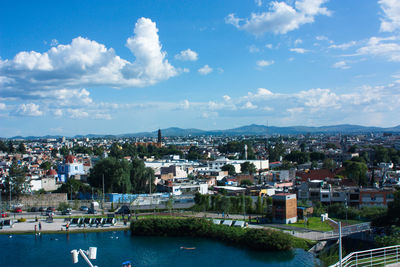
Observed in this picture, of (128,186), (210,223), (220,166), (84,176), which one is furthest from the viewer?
(220,166)

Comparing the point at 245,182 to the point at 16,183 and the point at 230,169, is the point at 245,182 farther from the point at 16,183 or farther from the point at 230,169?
the point at 16,183

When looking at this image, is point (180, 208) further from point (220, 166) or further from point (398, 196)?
point (220, 166)

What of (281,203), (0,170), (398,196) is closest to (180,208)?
(281,203)

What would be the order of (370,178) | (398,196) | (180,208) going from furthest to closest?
(370,178), (180,208), (398,196)

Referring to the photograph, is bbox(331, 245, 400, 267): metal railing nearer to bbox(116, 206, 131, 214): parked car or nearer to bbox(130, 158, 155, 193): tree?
bbox(116, 206, 131, 214): parked car

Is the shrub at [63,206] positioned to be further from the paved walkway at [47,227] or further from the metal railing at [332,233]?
the metal railing at [332,233]

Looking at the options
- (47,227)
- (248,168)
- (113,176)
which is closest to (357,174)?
(248,168)

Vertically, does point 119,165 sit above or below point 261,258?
above
